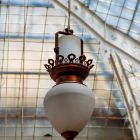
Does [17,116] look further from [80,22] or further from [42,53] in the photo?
[80,22]

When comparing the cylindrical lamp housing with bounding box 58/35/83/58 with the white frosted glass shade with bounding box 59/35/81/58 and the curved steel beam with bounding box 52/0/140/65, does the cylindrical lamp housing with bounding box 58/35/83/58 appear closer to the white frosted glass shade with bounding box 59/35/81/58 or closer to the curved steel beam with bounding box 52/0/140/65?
the white frosted glass shade with bounding box 59/35/81/58

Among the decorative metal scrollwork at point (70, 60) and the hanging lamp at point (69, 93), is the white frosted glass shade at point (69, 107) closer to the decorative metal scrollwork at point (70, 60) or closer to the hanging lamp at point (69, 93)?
the hanging lamp at point (69, 93)

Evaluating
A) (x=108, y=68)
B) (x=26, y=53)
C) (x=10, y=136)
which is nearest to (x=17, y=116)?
(x=10, y=136)

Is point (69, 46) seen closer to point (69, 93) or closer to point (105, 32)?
point (69, 93)

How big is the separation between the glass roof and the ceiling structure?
0.04 metres

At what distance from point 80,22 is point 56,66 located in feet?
46.0

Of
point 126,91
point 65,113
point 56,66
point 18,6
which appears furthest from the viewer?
point 126,91

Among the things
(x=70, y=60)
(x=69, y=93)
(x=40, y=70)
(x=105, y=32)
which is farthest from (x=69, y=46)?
(x=40, y=70)

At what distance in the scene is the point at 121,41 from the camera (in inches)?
637

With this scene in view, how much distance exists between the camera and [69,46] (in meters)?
3.07

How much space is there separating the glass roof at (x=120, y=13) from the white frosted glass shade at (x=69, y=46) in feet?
40.6

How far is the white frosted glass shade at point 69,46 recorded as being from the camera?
3.06 meters

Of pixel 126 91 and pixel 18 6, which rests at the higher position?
pixel 18 6

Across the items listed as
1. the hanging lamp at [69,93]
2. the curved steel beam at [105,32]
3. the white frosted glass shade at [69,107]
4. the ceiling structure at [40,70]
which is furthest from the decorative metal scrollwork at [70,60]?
the ceiling structure at [40,70]
